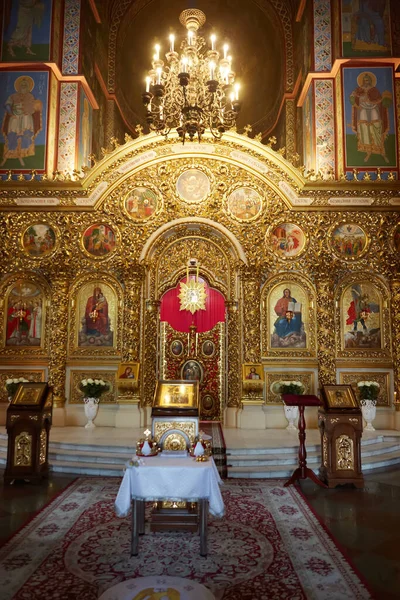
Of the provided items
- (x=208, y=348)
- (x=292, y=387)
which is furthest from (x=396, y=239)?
(x=208, y=348)

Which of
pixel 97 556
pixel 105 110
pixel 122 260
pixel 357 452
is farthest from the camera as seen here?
pixel 105 110

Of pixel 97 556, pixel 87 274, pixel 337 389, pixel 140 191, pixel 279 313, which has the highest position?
pixel 140 191

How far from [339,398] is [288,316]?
412 cm

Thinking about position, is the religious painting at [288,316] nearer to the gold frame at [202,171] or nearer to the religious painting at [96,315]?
the gold frame at [202,171]

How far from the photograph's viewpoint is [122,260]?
1162cm

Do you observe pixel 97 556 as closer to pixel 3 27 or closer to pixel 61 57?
pixel 61 57

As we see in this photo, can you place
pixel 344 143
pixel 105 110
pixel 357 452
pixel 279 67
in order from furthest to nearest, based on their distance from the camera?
1. pixel 279 67
2. pixel 105 110
3. pixel 344 143
4. pixel 357 452

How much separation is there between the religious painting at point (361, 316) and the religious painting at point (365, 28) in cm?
676

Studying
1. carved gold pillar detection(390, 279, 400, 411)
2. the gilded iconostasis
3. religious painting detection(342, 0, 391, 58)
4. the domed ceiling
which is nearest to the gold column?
the gilded iconostasis

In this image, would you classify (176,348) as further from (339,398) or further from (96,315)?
(339,398)

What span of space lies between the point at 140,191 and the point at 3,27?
259 inches

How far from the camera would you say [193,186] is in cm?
1188

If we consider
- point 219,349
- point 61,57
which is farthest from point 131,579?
point 61,57

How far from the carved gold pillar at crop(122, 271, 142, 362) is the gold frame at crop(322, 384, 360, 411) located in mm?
5072
